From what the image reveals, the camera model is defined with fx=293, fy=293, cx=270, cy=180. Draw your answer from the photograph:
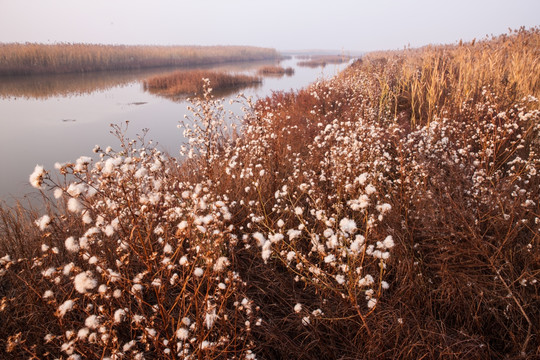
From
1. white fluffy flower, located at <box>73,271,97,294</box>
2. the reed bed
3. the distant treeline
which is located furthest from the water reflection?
white fluffy flower, located at <box>73,271,97,294</box>

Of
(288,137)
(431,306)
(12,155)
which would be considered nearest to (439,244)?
(431,306)

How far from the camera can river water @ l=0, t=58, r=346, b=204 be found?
6.71m

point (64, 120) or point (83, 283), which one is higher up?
point (64, 120)

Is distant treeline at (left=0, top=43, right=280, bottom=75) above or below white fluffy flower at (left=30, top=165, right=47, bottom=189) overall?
above

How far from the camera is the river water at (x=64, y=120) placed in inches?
264

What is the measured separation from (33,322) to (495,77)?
7.74m

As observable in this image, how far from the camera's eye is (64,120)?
9797mm

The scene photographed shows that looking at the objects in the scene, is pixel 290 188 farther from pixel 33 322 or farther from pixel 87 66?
pixel 87 66

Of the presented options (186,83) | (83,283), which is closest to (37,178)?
(83,283)

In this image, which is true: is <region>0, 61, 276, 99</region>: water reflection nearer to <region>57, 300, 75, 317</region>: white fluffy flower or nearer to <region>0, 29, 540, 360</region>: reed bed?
<region>0, 29, 540, 360</region>: reed bed

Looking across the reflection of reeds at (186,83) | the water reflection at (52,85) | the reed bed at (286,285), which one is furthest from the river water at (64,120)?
the reed bed at (286,285)

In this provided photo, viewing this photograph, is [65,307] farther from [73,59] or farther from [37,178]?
[73,59]

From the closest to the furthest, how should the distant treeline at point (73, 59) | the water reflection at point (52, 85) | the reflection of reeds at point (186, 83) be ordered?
the water reflection at point (52, 85), the reflection of reeds at point (186, 83), the distant treeline at point (73, 59)

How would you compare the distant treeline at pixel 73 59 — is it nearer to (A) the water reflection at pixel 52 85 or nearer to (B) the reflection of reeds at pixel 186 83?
(A) the water reflection at pixel 52 85
